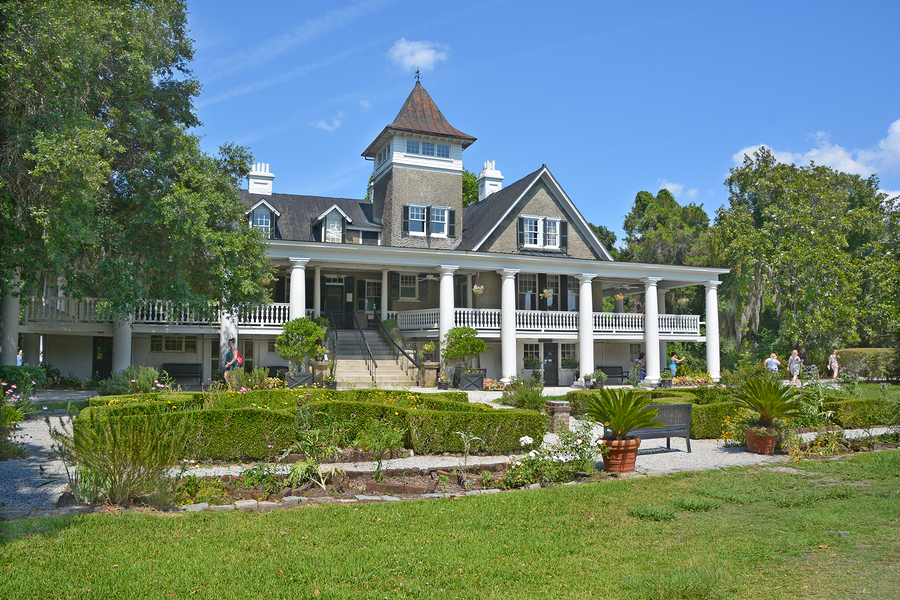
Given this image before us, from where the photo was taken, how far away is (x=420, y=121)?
28.6m

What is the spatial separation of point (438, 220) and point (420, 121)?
Answer: 15.4 feet

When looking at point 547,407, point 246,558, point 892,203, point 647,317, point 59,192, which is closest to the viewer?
point 246,558

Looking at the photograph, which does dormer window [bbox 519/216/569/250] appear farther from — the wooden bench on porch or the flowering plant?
the flowering plant

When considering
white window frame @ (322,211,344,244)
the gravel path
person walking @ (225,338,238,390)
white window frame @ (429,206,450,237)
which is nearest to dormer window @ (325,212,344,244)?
white window frame @ (322,211,344,244)

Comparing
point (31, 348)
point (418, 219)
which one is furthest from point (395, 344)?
point (31, 348)

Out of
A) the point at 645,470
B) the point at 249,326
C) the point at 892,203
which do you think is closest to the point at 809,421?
the point at 645,470

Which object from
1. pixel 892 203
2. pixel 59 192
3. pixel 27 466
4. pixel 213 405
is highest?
pixel 892 203

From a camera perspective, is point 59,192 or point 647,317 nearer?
point 59,192

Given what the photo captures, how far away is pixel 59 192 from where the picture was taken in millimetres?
11789

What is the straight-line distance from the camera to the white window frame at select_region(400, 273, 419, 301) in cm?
2819

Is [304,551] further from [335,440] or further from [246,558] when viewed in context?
[335,440]

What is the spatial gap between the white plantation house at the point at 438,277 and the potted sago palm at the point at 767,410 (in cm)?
1345

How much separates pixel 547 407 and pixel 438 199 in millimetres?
16377

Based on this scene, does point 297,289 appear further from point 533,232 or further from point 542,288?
point 542,288
